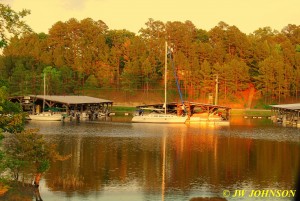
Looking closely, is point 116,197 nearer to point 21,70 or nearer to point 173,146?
point 173,146

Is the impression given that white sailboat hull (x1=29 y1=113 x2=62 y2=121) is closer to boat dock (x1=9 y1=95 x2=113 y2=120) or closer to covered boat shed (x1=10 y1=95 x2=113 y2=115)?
boat dock (x1=9 y1=95 x2=113 y2=120)

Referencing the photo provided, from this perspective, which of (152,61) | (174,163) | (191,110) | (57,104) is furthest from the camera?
(152,61)

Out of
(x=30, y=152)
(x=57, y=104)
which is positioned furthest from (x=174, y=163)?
(x=57, y=104)

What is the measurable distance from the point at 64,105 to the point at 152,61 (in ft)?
130

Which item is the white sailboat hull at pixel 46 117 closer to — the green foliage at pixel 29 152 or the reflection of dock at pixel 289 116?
the reflection of dock at pixel 289 116

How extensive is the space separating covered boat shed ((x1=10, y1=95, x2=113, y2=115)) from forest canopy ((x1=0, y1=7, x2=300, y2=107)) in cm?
1861

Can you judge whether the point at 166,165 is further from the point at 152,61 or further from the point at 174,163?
the point at 152,61

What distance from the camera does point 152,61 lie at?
12381cm

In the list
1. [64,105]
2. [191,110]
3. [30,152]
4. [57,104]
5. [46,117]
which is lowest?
[46,117]

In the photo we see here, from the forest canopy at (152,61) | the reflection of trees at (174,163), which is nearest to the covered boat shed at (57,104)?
the forest canopy at (152,61)

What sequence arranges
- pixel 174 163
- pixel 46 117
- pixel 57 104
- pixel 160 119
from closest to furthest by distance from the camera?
pixel 174 163 < pixel 160 119 < pixel 46 117 < pixel 57 104

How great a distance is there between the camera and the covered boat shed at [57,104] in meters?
87.1

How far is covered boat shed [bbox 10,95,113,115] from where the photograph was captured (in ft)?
286

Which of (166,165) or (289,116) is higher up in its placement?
(289,116)
